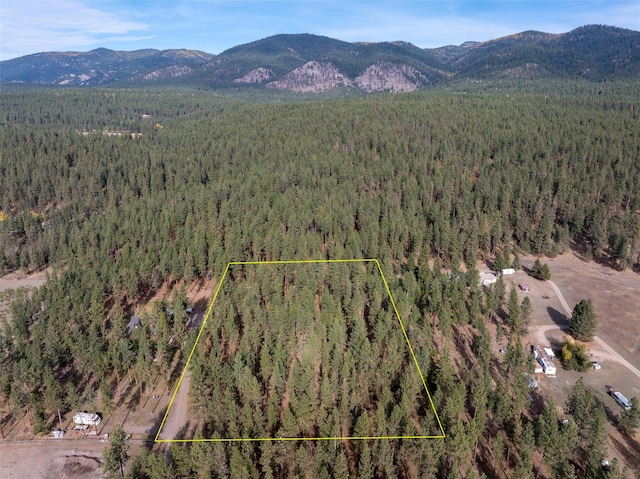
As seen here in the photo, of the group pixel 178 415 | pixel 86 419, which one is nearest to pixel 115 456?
pixel 178 415

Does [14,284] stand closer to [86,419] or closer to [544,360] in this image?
[86,419]

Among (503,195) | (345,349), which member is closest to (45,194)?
(345,349)

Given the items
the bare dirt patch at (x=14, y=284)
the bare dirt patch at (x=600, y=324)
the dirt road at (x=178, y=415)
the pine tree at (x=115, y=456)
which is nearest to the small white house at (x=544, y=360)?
the bare dirt patch at (x=600, y=324)

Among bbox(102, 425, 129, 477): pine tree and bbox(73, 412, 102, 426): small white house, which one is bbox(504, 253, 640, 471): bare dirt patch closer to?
bbox(102, 425, 129, 477): pine tree

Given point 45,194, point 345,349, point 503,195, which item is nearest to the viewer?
point 345,349

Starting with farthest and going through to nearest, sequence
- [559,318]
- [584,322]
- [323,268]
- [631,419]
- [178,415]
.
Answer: [323,268] → [559,318] → [584,322] → [178,415] → [631,419]

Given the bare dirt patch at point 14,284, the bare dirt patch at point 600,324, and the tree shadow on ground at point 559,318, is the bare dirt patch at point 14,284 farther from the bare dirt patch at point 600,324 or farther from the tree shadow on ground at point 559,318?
the tree shadow on ground at point 559,318

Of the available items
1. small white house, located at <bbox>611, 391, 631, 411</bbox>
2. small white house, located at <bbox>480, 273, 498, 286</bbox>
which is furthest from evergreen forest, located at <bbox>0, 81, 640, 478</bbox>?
small white house, located at <bbox>611, 391, 631, 411</bbox>

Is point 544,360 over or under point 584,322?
under

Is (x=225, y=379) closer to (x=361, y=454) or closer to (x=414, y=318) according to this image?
(x=361, y=454)
